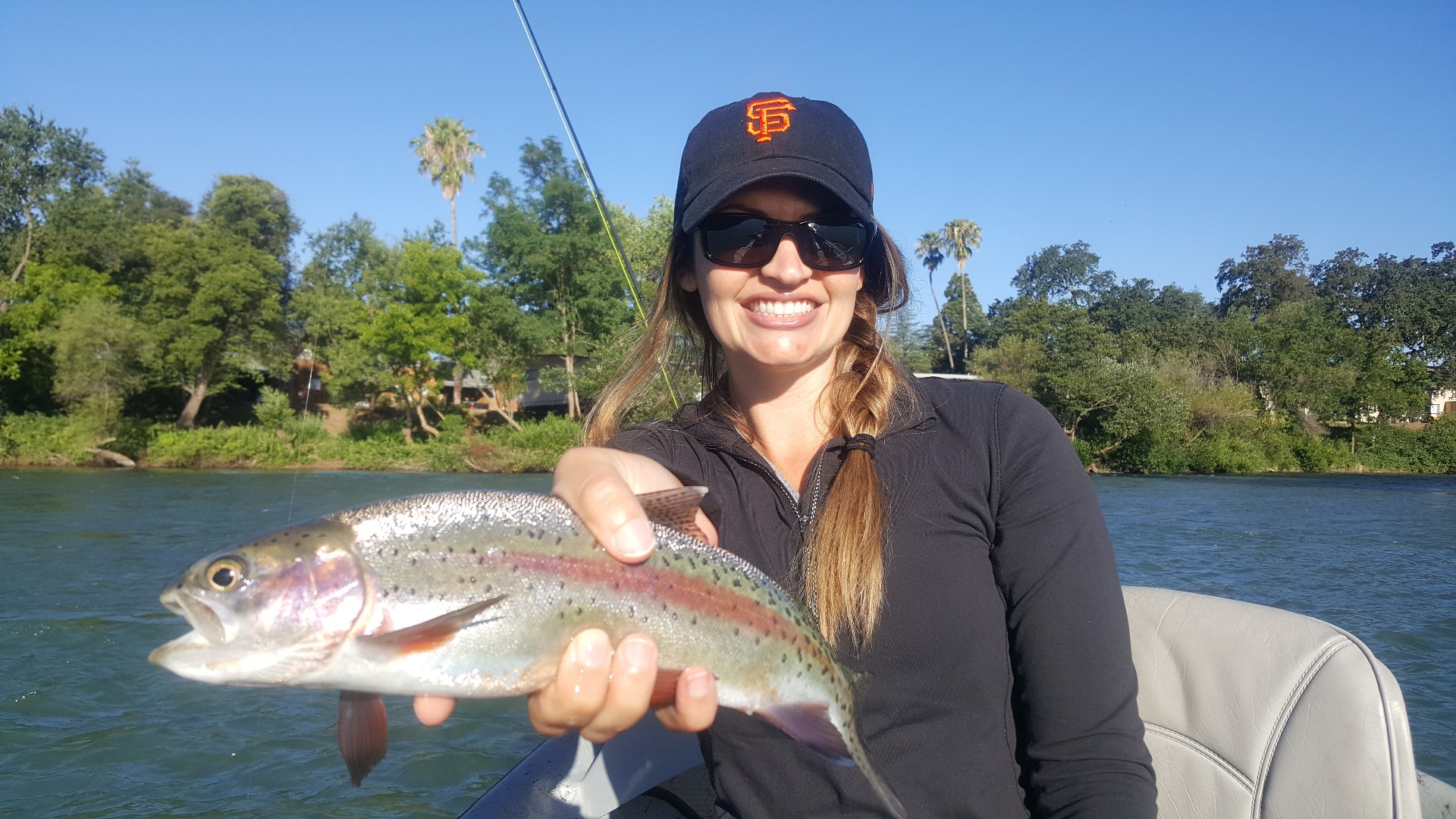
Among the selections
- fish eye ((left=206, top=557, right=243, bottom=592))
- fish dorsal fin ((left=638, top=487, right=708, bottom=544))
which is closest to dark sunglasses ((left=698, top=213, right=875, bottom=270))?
fish dorsal fin ((left=638, top=487, right=708, bottom=544))

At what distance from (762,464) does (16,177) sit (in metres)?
51.2

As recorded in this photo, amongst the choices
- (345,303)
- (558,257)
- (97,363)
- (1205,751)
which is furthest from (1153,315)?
(1205,751)

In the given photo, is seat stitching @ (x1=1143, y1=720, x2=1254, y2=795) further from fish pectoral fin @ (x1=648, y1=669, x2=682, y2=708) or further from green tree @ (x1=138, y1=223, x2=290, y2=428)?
green tree @ (x1=138, y1=223, x2=290, y2=428)

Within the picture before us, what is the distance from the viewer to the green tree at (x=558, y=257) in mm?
41469

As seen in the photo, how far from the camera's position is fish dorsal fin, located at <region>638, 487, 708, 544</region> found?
2.23m

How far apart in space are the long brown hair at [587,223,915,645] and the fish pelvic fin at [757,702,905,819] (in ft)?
0.88

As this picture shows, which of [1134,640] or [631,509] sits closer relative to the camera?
[631,509]

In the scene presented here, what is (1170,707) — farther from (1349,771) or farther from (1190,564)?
(1190,564)

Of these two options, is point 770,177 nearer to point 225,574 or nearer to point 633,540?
point 633,540

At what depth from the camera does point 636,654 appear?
207cm

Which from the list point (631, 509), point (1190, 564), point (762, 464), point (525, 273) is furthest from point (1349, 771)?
point (525, 273)

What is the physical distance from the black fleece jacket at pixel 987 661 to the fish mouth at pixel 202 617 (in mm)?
1320

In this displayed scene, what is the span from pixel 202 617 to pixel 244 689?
9842 millimetres

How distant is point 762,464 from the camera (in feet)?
8.63
